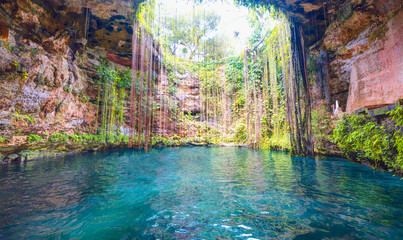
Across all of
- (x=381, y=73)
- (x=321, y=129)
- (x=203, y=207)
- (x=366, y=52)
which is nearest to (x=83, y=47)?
(x=203, y=207)

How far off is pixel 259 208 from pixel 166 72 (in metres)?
15.3

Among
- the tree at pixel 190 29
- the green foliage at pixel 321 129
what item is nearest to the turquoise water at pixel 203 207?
the green foliage at pixel 321 129

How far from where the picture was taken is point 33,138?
616cm

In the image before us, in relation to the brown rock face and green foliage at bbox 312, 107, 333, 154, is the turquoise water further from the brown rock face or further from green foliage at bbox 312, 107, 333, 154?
green foliage at bbox 312, 107, 333, 154

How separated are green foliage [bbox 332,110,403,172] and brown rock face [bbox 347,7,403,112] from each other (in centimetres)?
132

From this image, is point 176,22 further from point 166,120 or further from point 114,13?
point 114,13

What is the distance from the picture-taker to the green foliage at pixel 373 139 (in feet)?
9.69

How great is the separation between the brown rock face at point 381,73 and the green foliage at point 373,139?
1.32 m

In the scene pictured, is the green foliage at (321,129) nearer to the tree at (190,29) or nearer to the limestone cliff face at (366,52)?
the limestone cliff face at (366,52)

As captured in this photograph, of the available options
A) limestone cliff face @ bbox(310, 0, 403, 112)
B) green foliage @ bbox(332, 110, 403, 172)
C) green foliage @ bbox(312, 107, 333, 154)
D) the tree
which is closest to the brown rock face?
limestone cliff face @ bbox(310, 0, 403, 112)

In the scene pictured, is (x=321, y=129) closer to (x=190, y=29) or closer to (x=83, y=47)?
(x=83, y=47)

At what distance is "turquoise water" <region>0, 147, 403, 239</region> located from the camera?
5.74ft

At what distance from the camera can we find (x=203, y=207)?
93.7 inches

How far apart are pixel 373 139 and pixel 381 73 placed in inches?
114
